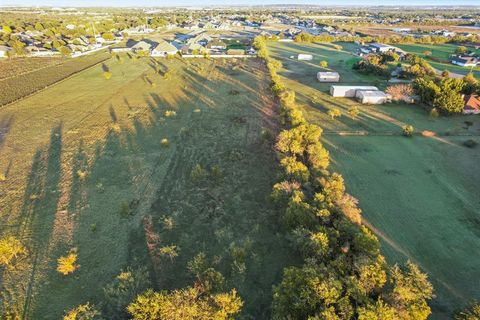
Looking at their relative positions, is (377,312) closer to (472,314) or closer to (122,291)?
(472,314)

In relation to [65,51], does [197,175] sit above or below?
below

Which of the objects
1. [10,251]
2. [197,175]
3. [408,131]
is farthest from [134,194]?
[408,131]

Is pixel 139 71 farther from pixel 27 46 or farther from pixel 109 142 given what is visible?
pixel 27 46

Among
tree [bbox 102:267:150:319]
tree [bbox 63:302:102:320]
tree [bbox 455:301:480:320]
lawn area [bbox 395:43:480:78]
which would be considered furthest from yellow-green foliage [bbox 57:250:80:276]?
lawn area [bbox 395:43:480:78]

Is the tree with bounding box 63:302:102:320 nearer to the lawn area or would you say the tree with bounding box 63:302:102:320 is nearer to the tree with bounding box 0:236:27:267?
the tree with bounding box 0:236:27:267

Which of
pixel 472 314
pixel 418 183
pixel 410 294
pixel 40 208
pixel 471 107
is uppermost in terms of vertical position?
pixel 410 294

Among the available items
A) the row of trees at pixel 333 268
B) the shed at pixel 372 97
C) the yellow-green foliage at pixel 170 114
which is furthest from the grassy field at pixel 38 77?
the shed at pixel 372 97

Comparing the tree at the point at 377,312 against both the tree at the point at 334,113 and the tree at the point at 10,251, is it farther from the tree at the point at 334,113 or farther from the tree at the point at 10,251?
the tree at the point at 334,113
